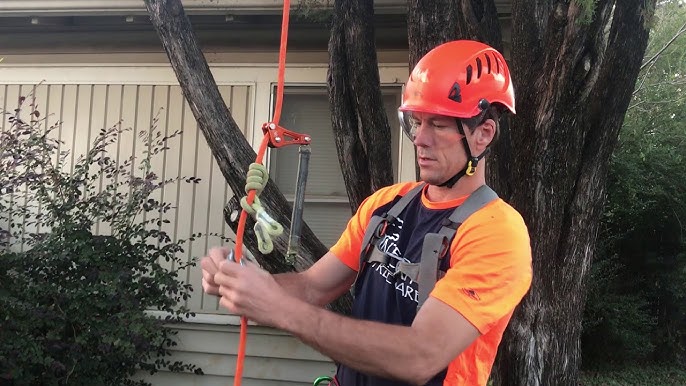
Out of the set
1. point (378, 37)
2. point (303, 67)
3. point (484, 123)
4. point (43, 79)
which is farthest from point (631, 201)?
point (43, 79)

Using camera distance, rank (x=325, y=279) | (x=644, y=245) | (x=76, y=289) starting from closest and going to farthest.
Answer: (x=325, y=279), (x=76, y=289), (x=644, y=245)

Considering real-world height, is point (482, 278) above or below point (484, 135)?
below

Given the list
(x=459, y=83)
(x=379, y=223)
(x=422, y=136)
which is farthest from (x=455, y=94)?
(x=379, y=223)

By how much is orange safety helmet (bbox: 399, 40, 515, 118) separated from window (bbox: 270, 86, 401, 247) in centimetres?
347

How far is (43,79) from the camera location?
572cm

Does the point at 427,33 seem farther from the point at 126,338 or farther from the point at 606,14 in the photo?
the point at 126,338

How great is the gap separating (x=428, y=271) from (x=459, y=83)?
1.76 feet

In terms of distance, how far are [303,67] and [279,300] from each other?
13.7 feet

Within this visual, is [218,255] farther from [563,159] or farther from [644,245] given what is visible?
[644,245]

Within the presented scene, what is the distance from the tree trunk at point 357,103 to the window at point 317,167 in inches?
60.1

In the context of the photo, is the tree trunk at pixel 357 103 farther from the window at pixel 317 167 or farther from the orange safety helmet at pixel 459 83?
the orange safety helmet at pixel 459 83

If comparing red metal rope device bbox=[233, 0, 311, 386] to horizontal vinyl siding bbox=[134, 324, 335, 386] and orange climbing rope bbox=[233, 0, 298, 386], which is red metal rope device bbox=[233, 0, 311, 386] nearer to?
orange climbing rope bbox=[233, 0, 298, 386]

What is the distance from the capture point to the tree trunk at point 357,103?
145 inches

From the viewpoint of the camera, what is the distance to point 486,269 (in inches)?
56.7
